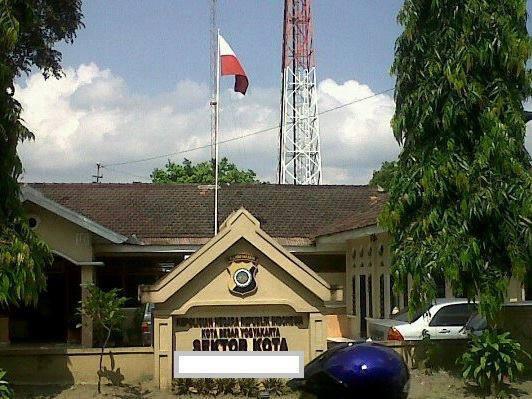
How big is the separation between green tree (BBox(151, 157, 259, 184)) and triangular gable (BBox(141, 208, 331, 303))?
41846 millimetres

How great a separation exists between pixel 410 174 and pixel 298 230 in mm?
13211

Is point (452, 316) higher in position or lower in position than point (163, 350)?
higher

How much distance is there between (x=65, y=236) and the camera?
70.4 ft

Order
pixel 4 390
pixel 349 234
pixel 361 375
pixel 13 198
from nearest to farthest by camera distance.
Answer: pixel 361 375
pixel 4 390
pixel 13 198
pixel 349 234

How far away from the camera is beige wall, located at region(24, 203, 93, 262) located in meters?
21.4

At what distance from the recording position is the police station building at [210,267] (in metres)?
13.7

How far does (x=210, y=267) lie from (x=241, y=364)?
654 cm

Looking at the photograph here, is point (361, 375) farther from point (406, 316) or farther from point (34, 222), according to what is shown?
point (34, 222)

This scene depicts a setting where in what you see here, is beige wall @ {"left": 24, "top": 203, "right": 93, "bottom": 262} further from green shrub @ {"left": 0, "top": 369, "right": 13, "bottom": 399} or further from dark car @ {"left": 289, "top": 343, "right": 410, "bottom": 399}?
dark car @ {"left": 289, "top": 343, "right": 410, "bottom": 399}

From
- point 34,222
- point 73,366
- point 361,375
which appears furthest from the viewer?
point 34,222

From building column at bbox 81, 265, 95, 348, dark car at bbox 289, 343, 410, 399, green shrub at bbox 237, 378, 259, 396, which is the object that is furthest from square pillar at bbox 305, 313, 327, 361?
dark car at bbox 289, 343, 410, 399

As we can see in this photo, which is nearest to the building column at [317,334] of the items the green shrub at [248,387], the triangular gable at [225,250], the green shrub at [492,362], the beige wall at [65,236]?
the triangular gable at [225,250]

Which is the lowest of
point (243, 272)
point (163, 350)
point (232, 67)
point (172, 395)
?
point (172, 395)

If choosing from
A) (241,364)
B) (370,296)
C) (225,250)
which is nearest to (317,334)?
(225,250)
